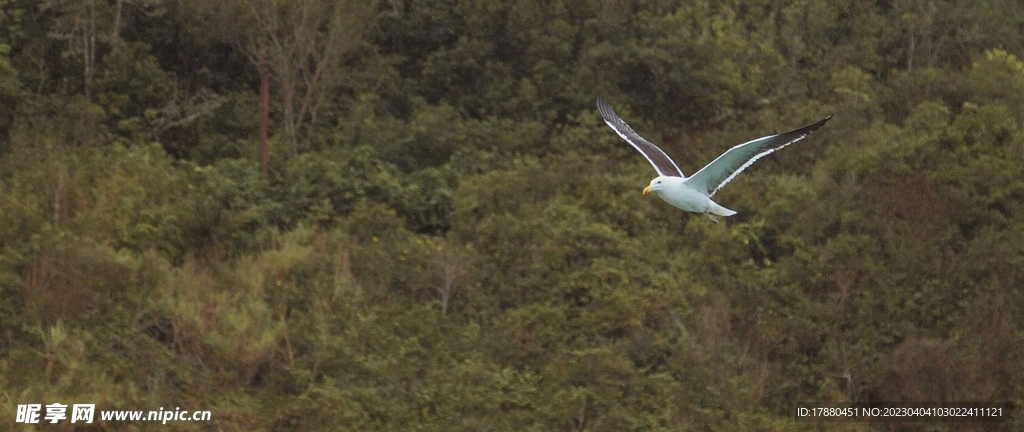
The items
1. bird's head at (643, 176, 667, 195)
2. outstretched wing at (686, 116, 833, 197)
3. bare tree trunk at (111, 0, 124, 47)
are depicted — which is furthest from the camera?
bare tree trunk at (111, 0, 124, 47)

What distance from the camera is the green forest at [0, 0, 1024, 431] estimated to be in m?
10.4

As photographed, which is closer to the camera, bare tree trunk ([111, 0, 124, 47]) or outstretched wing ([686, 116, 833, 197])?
outstretched wing ([686, 116, 833, 197])

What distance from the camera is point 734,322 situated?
11695 mm

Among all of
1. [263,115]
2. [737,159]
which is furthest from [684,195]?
[263,115]

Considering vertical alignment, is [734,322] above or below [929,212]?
below

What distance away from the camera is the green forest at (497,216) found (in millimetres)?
10391

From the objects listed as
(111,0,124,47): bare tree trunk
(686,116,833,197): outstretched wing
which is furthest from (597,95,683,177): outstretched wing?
(111,0,124,47): bare tree trunk

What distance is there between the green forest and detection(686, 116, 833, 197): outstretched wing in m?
2.56

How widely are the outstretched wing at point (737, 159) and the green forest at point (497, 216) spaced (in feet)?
8.41

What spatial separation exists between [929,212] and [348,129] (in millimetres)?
6869

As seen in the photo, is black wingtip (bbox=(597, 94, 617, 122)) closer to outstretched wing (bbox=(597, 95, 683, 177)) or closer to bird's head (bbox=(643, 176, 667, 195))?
outstretched wing (bbox=(597, 95, 683, 177))

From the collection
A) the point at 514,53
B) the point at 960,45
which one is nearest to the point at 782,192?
the point at 514,53

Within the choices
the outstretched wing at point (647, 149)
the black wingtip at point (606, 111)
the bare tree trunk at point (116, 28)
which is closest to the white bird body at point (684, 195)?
the outstretched wing at point (647, 149)

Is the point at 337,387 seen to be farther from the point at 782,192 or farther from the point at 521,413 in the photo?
the point at 782,192
